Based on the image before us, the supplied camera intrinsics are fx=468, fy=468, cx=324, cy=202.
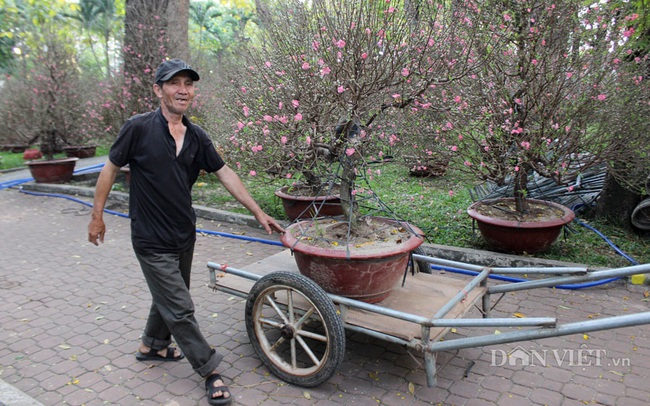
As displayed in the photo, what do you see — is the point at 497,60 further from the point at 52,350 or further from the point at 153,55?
the point at 153,55

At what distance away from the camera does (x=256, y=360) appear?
346cm

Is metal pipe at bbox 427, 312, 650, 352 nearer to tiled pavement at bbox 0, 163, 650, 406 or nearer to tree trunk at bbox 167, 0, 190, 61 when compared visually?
tiled pavement at bbox 0, 163, 650, 406

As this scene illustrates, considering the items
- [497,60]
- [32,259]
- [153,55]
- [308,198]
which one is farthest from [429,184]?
[32,259]

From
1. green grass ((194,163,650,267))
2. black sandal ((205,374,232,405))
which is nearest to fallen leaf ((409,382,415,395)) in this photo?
black sandal ((205,374,232,405))

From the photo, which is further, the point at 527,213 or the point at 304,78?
the point at 527,213

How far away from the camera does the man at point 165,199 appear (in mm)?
2938

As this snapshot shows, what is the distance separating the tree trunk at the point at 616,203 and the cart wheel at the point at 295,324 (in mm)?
4961

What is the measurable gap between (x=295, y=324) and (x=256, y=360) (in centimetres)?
63

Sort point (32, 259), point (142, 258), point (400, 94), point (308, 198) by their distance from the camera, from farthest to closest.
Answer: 1. point (308, 198)
2. point (32, 259)
3. point (400, 94)
4. point (142, 258)

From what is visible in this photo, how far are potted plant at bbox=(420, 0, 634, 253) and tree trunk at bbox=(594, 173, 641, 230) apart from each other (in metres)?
1.45

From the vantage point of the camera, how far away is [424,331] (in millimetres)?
2570

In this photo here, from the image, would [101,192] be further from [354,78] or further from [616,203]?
[616,203]

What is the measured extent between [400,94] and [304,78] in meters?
0.74


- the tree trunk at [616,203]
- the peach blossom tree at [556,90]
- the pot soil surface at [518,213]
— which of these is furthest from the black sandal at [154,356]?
the tree trunk at [616,203]
